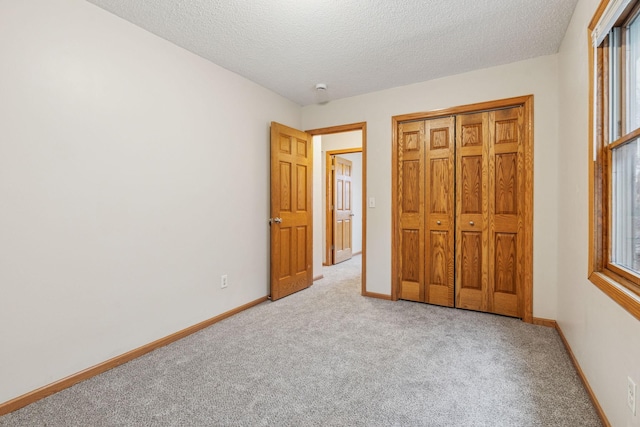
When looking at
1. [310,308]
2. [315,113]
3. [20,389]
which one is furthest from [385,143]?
[20,389]

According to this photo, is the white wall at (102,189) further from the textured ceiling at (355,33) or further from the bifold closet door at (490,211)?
the bifold closet door at (490,211)

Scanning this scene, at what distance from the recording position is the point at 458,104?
313 cm

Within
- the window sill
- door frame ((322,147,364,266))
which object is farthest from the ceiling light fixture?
the window sill

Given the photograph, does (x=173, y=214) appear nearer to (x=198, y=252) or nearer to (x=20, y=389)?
(x=198, y=252)

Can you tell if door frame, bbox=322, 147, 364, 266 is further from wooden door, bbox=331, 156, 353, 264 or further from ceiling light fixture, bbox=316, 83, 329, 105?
ceiling light fixture, bbox=316, 83, 329, 105

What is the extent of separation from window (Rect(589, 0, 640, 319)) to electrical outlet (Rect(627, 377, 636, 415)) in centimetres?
30

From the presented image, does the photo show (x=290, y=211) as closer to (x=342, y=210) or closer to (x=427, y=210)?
(x=427, y=210)

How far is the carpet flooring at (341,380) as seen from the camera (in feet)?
5.18

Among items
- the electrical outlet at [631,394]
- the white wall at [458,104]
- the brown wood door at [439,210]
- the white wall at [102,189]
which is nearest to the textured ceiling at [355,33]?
the white wall at [458,104]

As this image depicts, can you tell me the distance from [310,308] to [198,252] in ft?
4.21

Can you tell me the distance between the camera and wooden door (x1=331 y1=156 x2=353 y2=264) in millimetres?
5754

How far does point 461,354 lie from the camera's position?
223cm

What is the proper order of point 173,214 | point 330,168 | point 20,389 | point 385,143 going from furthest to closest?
point 330,168 < point 385,143 < point 173,214 < point 20,389

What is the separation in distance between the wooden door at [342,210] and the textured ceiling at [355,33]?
9.19 ft
